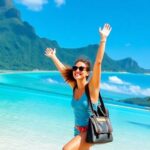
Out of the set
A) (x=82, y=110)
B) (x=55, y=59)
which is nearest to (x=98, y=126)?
(x=82, y=110)

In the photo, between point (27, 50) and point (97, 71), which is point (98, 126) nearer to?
point (97, 71)

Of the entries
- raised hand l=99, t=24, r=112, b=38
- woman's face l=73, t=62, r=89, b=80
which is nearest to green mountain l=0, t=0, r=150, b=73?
woman's face l=73, t=62, r=89, b=80

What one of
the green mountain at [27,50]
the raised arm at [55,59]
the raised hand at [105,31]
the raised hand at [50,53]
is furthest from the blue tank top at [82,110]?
the green mountain at [27,50]

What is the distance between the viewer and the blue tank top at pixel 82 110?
2.86 m

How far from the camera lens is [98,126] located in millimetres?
2867

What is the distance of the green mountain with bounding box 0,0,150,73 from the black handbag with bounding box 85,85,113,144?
72885mm

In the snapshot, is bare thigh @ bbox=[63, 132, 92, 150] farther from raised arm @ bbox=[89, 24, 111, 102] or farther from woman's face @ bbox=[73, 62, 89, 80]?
woman's face @ bbox=[73, 62, 89, 80]

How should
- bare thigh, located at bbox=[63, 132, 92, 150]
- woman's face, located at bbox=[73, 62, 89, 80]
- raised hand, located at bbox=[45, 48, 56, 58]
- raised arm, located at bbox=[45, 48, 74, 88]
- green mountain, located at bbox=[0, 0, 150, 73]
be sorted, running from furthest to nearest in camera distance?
green mountain, located at bbox=[0, 0, 150, 73], raised hand, located at bbox=[45, 48, 56, 58], raised arm, located at bbox=[45, 48, 74, 88], woman's face, located at bbox=[73, 62, 89, 80], bare thigh, located at bbox=[63, 132, 92, 150]

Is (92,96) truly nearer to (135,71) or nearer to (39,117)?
(39,117)

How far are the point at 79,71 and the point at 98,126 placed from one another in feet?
1.21

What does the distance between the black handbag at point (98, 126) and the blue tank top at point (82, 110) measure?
0.02 meters

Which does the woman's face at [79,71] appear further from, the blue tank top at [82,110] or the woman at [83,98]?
the blue tank top at [82,110]

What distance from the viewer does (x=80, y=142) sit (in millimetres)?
2867

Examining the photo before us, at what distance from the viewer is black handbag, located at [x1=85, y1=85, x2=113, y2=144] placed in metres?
2.86
